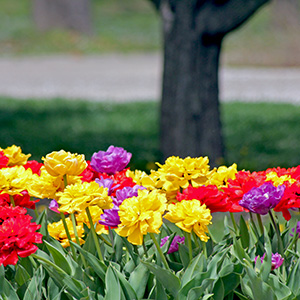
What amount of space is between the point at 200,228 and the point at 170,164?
11.8 inches

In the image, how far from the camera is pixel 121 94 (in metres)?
11.6

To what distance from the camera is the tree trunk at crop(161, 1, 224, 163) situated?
5.39m

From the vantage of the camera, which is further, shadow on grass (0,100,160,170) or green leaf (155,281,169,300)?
shadow on grass (0,100,160,170)

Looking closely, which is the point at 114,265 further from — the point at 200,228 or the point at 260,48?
the point at 260,48

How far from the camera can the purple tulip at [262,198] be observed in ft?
5.82

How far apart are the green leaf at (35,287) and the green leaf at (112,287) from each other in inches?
7.4

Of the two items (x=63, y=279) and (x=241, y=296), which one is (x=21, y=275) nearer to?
(x=63, y=279)

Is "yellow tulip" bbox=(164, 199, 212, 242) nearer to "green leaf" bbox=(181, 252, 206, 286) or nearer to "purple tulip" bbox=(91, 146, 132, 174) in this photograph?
"green leaf" bbox=(181, 252, 206, 286)

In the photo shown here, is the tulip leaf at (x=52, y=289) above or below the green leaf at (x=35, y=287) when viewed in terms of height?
below

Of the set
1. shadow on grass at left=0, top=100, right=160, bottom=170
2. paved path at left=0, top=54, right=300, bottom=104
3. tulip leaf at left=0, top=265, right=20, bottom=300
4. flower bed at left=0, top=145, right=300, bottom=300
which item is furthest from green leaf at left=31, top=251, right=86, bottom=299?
paved path at left=0, top=54, right=300, bottom=104

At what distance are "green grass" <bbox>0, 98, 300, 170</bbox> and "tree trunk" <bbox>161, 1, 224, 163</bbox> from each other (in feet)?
1.10

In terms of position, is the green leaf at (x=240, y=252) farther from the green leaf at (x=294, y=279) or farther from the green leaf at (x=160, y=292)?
the green leaf at (x=160, y=292)

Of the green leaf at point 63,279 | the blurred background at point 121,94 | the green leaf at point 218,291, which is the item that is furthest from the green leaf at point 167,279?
the blurred background at point 121,94

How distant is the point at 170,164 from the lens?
6.55ft
